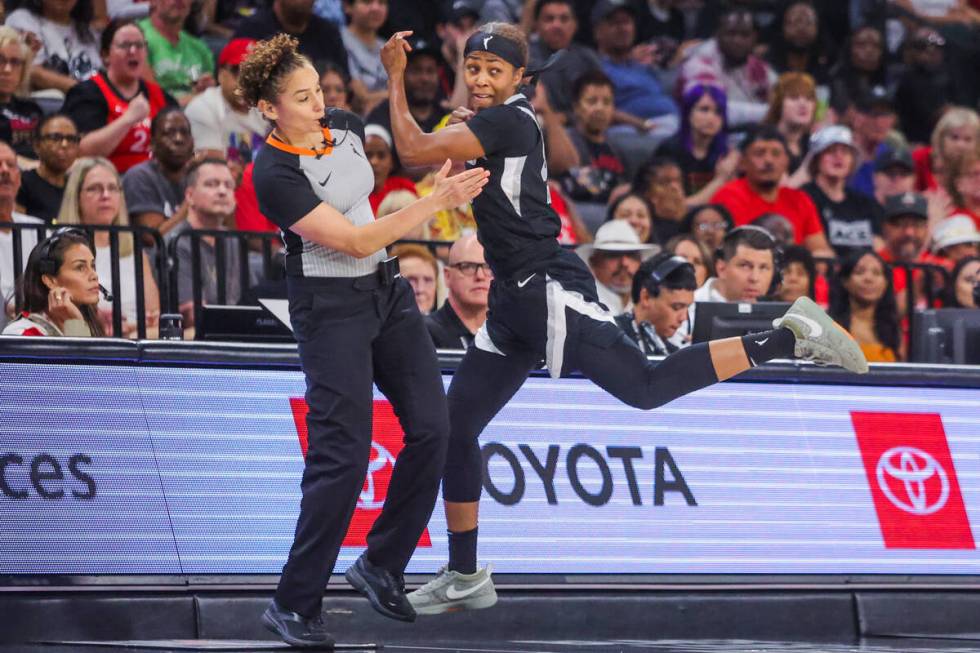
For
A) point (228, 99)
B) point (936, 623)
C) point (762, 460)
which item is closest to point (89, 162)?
point (228, 99)

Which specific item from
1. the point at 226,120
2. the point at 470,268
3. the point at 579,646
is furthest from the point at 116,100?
the point at 579,646

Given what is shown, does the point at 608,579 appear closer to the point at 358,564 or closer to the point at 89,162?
the point at 358,564

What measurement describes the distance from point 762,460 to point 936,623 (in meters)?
0.96

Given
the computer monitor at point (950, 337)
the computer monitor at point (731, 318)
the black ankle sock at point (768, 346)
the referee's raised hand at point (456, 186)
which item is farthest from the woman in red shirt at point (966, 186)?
the referee's raised hand at point (456, 186)

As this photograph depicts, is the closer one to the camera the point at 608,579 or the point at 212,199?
the point at 608,579

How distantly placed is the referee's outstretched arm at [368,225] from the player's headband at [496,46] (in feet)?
1.77

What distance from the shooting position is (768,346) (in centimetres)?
506

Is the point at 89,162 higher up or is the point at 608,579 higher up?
the point at 89,162

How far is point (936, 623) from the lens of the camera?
6109mm

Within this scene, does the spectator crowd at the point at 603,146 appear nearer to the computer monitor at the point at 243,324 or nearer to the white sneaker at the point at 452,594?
the computer monitor at the point at 243,324

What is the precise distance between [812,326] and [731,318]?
131cm

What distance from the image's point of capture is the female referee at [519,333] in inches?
198

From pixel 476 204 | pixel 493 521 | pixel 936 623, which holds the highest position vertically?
pixel 476 204

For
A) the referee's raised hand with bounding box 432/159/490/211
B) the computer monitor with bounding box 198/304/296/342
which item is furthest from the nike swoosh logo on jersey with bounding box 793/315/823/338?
the computer monitor with bounding box 198/304/296/342
